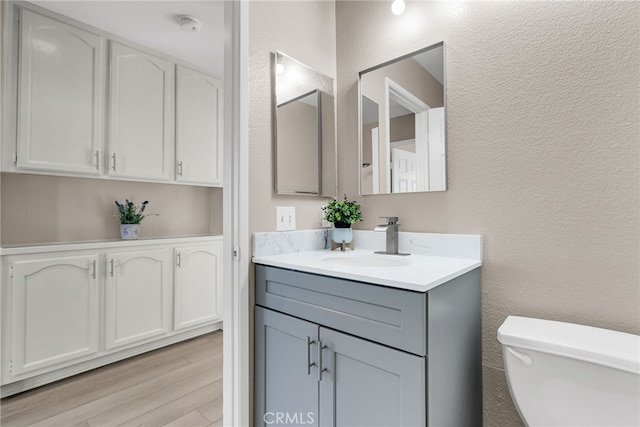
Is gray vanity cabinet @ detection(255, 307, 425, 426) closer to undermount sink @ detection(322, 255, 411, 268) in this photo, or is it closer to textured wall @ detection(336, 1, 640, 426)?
undermount sink @ detection(322, 255, 411, 268)

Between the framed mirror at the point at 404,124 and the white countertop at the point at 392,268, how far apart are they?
355mm

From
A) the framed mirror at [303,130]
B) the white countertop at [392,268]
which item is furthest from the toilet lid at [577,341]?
the framed mirror at [303,130]

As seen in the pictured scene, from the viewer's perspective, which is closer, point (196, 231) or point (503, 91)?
point (503, 91)

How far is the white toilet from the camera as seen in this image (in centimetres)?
81

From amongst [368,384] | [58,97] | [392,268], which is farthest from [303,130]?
[58,97]

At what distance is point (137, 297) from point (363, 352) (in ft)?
6.66

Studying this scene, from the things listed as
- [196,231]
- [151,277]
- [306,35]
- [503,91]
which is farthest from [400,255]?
[196,231]

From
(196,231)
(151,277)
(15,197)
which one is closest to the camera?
(15,197)

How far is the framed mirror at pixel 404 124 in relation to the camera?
4.67 ft

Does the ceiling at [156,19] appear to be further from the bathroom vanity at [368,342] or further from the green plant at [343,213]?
the bathroom vanity at [368,342]

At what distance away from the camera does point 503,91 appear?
1.25 meters

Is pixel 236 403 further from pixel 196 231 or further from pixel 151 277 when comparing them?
pixel 196 231

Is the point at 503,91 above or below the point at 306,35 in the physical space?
below

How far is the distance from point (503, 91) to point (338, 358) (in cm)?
120
